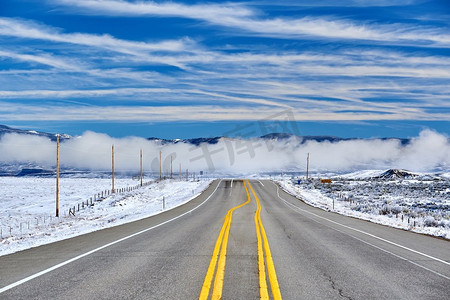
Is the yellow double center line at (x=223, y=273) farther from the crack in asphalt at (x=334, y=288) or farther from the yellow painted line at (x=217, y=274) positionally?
the crack in asphalt at (x=334, y=288)

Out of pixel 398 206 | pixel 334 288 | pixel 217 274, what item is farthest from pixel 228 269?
pixel 398 206

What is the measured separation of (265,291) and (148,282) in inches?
88.6

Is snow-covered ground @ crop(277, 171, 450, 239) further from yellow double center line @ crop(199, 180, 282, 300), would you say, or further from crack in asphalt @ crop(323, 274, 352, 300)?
crack in asphalt @ crop(323, 274, 352, 300)

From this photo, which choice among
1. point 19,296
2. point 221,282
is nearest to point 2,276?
point 19,296

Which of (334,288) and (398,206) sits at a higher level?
(334,288)

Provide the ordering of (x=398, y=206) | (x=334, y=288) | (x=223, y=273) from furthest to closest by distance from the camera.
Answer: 1. (x=398, y=206)
2. (x=223, y=273)
3. (x=334, y=288)

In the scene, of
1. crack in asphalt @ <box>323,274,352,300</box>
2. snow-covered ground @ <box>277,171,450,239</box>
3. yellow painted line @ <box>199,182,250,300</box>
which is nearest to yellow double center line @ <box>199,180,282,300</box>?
yellow painted line @ <box>199,182,250,300</box>

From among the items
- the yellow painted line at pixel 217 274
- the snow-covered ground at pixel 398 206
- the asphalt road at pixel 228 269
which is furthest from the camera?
the snow-covered ground at pixel 398 206

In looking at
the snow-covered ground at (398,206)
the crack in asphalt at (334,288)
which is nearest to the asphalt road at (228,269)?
the crack in asphalt at (334,288)

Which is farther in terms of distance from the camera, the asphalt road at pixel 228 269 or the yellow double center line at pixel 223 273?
the asphalt road at pixel 228 269

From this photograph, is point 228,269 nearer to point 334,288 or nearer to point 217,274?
point 217,274

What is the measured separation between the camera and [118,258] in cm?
977

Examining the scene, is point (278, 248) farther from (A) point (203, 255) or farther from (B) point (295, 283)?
(B) point (295, 283)

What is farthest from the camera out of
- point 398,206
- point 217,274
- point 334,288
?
point 398,206
